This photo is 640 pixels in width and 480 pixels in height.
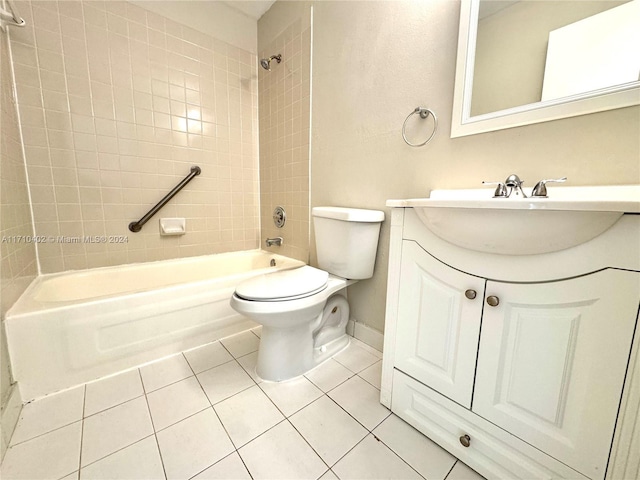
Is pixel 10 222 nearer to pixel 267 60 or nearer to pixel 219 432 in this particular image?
pixel 219 432

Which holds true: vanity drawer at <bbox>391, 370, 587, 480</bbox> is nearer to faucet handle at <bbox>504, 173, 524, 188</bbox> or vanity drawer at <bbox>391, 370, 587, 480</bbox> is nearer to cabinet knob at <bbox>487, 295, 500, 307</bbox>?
cabinet knob at <bbox>487, 295, 500, 307</bbox>

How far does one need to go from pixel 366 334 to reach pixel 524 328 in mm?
910

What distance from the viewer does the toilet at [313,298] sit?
103cm

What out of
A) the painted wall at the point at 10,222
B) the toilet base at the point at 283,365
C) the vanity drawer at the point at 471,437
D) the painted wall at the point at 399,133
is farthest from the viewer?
the toilet base at the point at 283,365

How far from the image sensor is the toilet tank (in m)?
1.23

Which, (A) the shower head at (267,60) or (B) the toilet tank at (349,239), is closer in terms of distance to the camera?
(B) the toilet tank at (349,239)

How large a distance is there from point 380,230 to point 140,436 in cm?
127

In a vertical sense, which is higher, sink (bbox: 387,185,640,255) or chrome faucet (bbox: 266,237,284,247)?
sink (bbox: 387,185,640,255)

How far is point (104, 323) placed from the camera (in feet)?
3.65

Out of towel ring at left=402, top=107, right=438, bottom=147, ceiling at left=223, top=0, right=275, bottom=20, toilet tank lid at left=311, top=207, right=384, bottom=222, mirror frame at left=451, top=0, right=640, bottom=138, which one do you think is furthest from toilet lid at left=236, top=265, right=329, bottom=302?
ceiling at left=223, top=0, right=275, bottom=20

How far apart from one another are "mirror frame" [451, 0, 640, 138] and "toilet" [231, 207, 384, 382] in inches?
20.7

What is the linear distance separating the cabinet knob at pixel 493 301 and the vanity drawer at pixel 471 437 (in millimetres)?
350

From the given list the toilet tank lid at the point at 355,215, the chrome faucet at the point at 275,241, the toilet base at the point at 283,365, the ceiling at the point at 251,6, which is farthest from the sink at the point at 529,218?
the ceiling at the point at 251,6

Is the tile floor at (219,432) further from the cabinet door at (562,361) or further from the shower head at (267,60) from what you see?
the shower head at (267,60)
